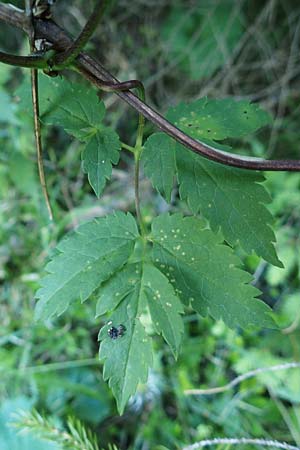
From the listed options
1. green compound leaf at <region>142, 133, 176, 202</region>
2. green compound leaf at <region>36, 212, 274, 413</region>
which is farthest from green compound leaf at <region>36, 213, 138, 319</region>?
green compound leaf at <region>142, 133, 176, 202</region>

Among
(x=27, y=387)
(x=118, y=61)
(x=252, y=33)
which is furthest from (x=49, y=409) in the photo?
(x=252, y=33)

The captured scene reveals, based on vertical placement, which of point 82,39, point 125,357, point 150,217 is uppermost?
point 82,39

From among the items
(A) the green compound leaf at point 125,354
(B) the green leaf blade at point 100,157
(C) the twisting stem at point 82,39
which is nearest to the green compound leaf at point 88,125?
(B) the green leaf blade at point 100,157

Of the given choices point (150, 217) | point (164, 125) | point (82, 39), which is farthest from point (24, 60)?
point (150, 217)

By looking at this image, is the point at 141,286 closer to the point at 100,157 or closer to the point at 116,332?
the point at 116,332

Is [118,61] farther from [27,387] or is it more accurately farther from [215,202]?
[215,202]

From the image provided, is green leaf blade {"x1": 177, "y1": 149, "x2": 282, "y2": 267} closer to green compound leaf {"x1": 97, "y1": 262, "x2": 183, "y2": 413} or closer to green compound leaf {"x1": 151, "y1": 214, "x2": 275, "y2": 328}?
green compound leaf {"x1": 151, "y1": 214, "x2": 275, "y2": 328}
